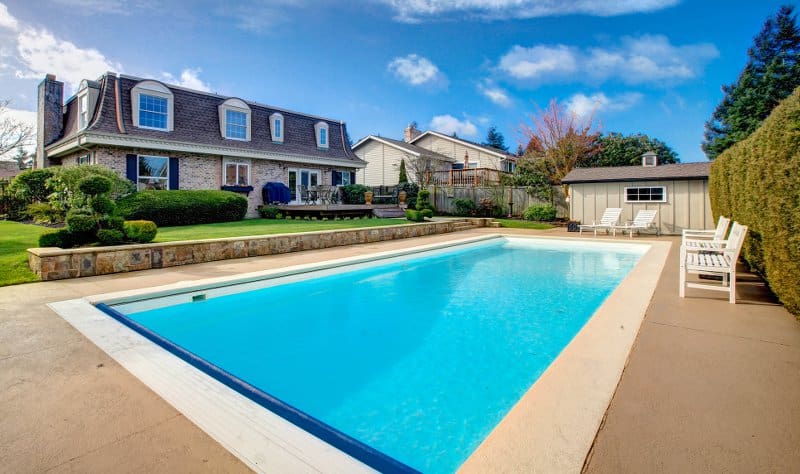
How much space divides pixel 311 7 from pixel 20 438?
14572 mm

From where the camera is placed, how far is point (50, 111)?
56.7ft

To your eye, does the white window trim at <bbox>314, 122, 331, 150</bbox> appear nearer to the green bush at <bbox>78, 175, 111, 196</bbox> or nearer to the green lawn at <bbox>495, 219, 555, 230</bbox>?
the green lawn at <bbox>495, 219, 555, 230</bbox>

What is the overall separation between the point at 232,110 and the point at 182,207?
6556 mm

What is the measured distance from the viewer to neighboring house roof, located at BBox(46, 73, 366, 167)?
557 inches

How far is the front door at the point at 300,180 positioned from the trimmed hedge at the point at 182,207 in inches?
161

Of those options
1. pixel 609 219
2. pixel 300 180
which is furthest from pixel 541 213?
pixel 300 180

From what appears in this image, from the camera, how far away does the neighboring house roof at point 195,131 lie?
46.4 feet

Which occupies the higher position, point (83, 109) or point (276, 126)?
point (276, 126)

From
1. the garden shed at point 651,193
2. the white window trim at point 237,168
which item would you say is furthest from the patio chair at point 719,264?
the white window trim at point 237,168

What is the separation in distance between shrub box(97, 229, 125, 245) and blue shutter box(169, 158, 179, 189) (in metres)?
8.71

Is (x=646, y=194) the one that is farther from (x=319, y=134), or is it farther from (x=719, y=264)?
(x=319, y=134)

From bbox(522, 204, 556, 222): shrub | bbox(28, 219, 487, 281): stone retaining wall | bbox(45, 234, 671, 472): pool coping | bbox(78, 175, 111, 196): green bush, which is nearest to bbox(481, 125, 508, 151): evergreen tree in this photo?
bbox(522, 204, 556, 222): shrub

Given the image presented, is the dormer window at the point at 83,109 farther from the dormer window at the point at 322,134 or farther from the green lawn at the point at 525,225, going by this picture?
the green lawn at the point at 525,225

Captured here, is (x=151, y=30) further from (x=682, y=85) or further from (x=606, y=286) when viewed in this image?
(x=682, y=85)
